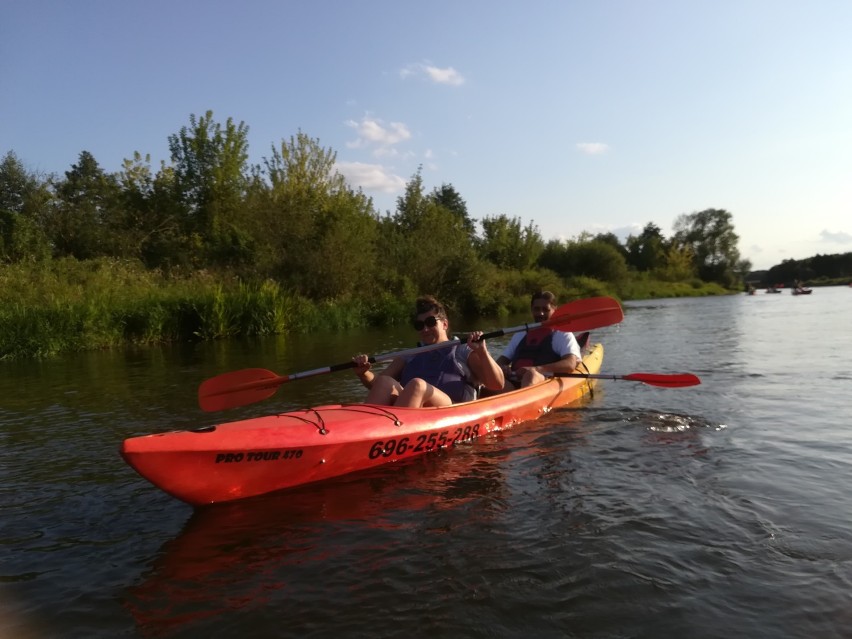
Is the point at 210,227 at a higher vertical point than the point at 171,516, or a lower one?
higher

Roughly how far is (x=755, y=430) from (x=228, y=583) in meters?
4.84

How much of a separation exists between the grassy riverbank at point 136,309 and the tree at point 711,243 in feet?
157

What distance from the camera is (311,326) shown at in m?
19.5

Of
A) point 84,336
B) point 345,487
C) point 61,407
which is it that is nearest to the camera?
point 345,487

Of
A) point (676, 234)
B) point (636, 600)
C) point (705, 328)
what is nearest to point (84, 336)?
point (636, 600)

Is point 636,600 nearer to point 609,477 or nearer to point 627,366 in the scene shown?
point 609,477

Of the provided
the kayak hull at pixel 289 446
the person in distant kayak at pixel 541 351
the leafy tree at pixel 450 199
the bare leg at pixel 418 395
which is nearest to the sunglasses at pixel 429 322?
the bare leg at pixel 418 395

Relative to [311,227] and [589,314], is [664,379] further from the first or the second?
[311,227]

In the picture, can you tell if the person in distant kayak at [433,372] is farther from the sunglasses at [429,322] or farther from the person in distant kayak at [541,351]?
the person in distant kayak at [541,351]

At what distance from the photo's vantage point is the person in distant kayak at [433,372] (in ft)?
17.2

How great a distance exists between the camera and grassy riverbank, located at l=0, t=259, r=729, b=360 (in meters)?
14.0

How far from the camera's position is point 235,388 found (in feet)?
19.0

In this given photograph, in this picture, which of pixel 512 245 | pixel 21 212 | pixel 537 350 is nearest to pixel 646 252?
pixel 512 245

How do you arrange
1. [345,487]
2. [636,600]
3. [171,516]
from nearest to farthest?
1. [636,600]
2. [171,516]
3. [345,487]
